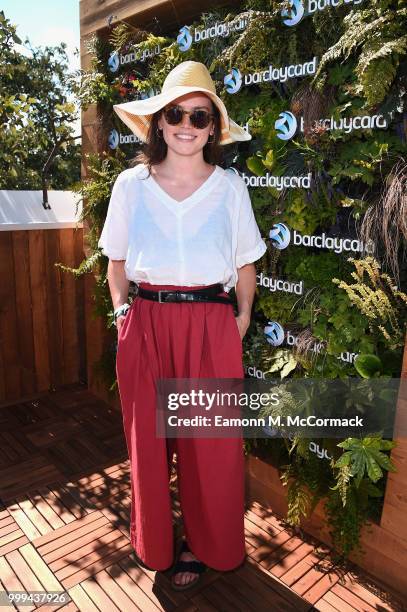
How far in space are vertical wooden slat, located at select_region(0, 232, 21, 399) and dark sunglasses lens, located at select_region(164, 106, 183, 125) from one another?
8.04 ft

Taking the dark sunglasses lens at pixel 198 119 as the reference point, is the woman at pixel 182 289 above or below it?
below

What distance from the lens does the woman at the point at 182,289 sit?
210 cm

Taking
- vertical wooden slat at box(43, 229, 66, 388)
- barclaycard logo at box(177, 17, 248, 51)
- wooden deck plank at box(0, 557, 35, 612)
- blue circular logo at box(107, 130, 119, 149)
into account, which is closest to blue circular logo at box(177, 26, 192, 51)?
barclaycard logo at box(177, 17, 248, 51)

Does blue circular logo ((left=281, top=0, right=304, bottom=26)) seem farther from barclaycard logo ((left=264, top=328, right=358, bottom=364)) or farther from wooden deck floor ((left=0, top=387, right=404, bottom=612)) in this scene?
wooden deck floor ((left=0, top=387, right=404, bottom=612))

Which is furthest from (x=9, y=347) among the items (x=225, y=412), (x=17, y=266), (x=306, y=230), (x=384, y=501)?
(x=384, y=501)

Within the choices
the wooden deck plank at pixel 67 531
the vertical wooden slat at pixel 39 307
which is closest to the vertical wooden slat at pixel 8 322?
the vertical wooden slat at pixel 39 307

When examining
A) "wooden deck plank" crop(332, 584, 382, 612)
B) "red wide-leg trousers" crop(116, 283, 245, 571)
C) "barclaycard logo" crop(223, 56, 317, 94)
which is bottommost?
"wooden deck plank" crop(332, 584, 382, 612)

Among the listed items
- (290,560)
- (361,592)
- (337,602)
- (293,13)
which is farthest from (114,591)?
(293,13)

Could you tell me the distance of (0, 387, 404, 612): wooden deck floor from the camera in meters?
2.32

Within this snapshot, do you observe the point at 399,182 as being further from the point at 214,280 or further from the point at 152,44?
the point at 152,44

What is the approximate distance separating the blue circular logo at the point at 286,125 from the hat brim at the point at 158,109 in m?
0.33

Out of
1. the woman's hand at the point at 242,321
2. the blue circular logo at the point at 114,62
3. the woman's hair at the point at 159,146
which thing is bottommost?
the woman's hand at the point at 242,321

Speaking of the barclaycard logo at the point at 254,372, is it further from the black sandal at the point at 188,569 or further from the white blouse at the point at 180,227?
the black sandal at the point at 188,569

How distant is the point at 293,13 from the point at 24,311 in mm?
3132
